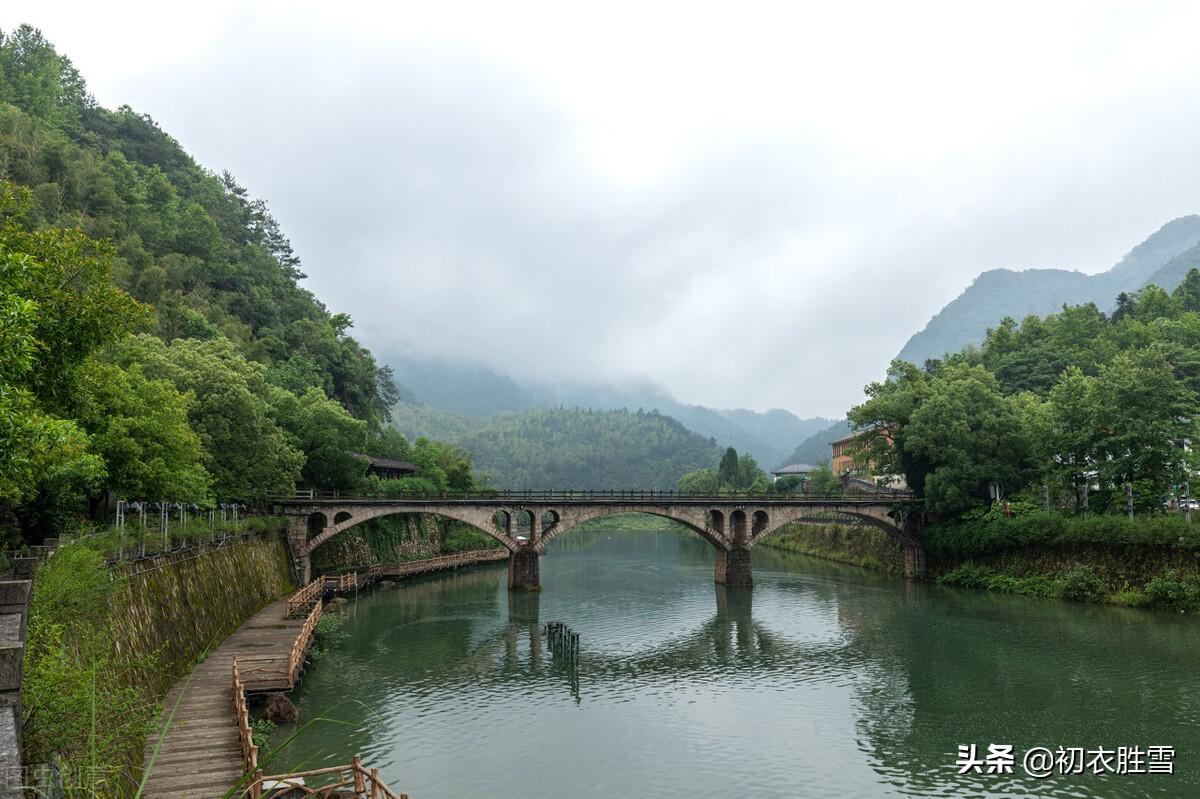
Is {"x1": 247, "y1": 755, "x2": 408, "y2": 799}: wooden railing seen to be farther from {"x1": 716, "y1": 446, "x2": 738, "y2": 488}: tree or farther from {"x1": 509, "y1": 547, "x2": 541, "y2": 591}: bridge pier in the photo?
{"x1": 716, "y1": 446, "x2": 738, "y2": 488}: tree

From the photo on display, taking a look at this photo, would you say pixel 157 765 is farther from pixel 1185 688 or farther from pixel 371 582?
pixel 371 582

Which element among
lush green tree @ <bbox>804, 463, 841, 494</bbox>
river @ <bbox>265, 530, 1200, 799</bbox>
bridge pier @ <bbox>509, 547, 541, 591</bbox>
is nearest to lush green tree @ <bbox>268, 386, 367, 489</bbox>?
river @ <bbox>265, 530, 1200, 799</bbox>

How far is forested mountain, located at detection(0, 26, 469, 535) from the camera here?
72.1ft

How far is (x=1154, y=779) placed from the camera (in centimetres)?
2489

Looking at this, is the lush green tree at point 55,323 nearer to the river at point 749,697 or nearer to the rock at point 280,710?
the river at point 749,697

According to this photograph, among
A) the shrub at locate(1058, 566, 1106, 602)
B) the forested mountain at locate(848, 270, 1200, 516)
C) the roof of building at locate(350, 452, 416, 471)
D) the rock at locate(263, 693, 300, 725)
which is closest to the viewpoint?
the rock at locate(263, 693, 300, 725)

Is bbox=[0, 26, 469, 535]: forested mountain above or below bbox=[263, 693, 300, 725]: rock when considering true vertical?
above

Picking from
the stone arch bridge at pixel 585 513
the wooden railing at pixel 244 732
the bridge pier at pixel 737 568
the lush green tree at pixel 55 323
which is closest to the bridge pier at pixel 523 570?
the stone arch bridge at pixel 585 513

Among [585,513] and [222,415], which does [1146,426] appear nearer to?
[585,513]

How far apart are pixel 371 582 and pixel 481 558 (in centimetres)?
2246

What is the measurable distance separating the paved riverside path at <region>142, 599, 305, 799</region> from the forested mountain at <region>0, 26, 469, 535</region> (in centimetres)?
826

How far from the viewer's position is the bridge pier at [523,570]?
219ft

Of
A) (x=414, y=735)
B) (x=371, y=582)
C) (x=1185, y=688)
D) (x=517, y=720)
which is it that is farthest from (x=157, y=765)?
(x=371, y=582)

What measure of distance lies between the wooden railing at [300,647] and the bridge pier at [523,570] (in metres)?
23.9
